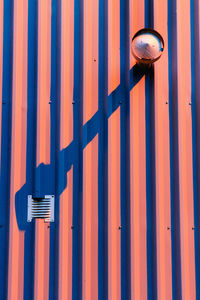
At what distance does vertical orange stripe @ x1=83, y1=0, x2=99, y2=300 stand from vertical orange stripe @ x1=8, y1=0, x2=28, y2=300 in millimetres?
482

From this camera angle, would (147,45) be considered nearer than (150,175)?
Yes

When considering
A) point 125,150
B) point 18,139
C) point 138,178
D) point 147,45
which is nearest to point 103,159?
point 125,150

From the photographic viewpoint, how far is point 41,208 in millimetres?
2363

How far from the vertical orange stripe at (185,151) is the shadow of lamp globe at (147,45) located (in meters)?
0.35

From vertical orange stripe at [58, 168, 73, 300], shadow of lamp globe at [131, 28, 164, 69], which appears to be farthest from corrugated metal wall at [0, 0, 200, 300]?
shadow of lamp globe at [131, 28, 164, 69]

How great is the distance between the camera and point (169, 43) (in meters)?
2.72

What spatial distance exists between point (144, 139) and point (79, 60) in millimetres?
856

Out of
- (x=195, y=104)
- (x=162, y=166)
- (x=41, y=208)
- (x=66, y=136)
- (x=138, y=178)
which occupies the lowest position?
(x=41, y=208)

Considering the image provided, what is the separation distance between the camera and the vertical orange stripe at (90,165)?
92.0 inches

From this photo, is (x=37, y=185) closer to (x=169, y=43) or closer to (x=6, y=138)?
(x=6, y=138)

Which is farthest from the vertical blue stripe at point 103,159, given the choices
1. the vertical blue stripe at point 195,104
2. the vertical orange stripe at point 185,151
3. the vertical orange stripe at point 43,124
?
the vertical blue stripe at point 195,104

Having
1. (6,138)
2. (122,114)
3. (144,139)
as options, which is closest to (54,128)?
(6,138)

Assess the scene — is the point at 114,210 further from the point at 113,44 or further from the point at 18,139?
the point at 113,44

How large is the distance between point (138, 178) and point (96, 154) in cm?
Answer: 39
